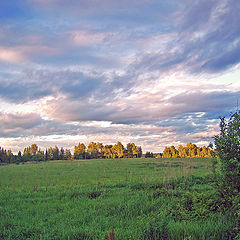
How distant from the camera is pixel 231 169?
730cm

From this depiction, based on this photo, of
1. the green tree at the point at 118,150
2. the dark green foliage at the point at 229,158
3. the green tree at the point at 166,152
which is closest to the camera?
the dark green foliage at the point at 229,158

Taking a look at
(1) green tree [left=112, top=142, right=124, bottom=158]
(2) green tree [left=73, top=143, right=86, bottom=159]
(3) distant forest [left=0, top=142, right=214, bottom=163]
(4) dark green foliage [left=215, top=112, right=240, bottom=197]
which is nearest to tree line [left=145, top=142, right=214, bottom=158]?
(3) distant forest [left=0, top=142, right=214, bottom=163]

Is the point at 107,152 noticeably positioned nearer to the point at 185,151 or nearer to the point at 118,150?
the point at 118,150

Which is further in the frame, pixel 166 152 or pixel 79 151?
pixel 166 152

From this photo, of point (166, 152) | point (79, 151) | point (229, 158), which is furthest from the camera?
point (166, 152)

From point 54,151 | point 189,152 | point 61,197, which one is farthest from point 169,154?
point 61,197

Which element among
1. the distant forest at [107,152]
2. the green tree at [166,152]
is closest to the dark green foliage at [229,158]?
the distant forest at [107,152]

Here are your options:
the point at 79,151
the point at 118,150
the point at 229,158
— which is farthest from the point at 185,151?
the point at 229,158

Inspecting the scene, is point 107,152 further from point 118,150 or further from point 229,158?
point 229,158

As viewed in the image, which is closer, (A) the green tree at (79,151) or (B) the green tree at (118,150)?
(B) the green tree at (118,150)

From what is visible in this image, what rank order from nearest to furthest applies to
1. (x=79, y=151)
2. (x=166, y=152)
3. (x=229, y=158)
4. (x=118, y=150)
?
1. (x=229, y=158)
2. (x=118, y=150)
3. (x=79, y=151)
4. (x=166, y=152)

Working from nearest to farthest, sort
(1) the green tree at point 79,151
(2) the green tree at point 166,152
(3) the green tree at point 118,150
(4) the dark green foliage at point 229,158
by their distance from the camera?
(4) the dark green foliage at point 229,158, (3) the green tree at point 118,150, (1) the green tree at point 79,151, (2) the green tree at point 166,152

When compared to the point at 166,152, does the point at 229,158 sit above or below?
A: above

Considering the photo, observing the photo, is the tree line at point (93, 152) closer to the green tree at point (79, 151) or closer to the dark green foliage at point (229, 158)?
the green tree at point (79, 151)
